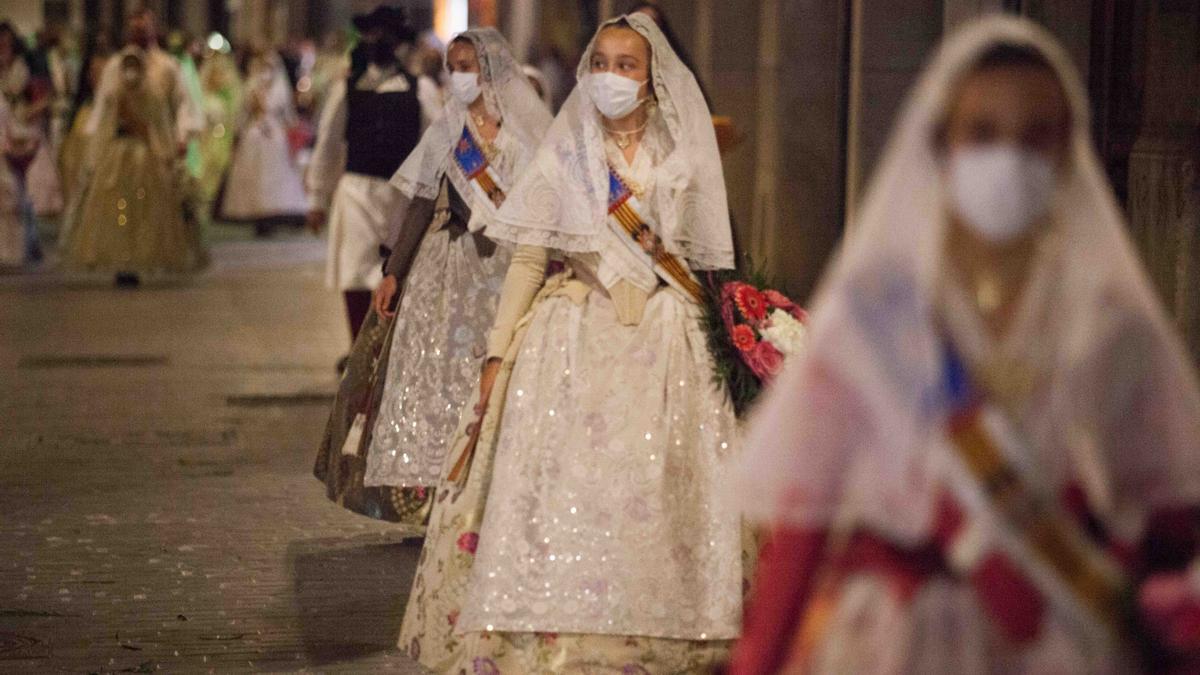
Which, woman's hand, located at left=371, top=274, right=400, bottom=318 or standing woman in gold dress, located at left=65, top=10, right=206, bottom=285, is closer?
woman's hand, located at left=371, top=274, right=400, bottom=318

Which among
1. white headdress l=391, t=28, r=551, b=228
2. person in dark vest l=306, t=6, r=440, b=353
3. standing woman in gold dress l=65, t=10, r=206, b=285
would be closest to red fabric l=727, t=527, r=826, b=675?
white headdress l=391, t=28, r=551, b=228

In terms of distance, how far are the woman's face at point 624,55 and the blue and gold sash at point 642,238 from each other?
0.26 metres

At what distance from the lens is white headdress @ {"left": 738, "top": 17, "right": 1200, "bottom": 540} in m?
3.01

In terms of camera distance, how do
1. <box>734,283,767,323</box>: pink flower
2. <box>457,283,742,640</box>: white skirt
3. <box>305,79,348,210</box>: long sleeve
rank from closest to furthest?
1. <box>457,283,742,640</box>: white skirt
2. <box>734,283,767,323</box>: pink flower
3. <box>305,79,348,210</box>: long sleeve

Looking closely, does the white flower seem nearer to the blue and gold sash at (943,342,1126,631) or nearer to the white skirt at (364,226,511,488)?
the white skirt at (364,226,511,488)

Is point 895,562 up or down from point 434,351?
up

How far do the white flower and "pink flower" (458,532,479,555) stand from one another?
93 centimetres

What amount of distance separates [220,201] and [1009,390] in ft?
77.5

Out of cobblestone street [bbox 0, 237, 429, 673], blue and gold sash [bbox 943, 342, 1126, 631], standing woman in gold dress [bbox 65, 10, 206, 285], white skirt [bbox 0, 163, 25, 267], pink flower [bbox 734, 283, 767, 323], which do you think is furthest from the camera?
white skirt [bbox 0, 163, 25, 267]

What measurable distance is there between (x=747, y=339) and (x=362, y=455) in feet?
8.80

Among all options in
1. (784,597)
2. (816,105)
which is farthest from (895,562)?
(816,105)

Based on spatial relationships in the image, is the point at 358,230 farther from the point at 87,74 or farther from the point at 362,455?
the point at 87,74

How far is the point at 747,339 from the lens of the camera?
5.83m

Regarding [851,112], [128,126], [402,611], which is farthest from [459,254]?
[128,126]
